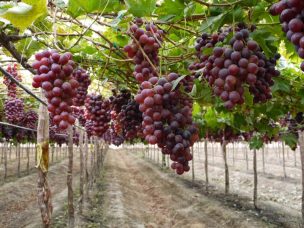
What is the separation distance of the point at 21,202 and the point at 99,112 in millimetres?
14552

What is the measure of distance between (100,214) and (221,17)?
40.3ft

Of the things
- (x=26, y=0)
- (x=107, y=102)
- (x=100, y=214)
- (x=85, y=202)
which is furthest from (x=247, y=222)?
(x=26, y=0)

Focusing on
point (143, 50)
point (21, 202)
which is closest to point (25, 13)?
point (143, 50)

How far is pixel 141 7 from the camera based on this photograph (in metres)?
2.39

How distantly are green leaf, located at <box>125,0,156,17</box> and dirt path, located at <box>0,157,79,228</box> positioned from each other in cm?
1023

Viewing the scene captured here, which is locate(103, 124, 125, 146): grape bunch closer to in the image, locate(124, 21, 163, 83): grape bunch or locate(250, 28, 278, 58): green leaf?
locate(124, 21, 163, 83): grape bunch

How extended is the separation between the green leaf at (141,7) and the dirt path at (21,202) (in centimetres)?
1023

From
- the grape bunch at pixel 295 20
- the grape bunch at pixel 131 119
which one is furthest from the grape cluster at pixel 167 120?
the grape bunch at pixel 131 119

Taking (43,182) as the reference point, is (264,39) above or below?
above

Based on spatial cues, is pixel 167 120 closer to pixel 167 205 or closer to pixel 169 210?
pixel 169 210

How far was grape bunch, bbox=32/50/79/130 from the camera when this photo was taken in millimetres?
2023

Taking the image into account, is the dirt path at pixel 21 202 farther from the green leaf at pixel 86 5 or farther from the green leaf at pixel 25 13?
the green leaf at pixel 25 13

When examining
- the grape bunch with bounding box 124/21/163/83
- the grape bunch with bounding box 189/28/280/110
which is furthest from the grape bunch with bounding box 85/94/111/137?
the grape bunch with bounding box 189/28/280/110

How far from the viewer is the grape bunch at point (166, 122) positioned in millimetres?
2041
